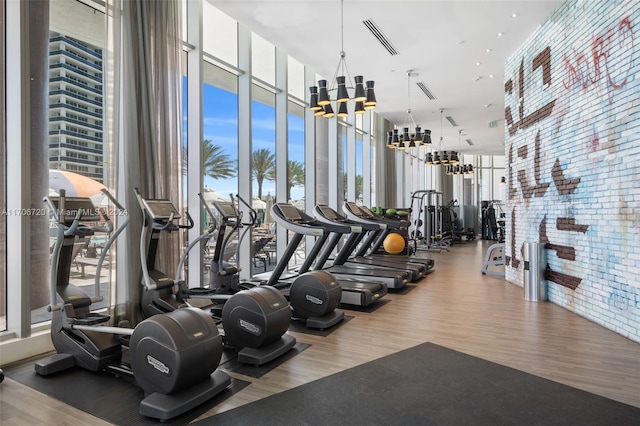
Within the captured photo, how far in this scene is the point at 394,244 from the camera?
9.94 metres

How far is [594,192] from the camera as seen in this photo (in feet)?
16.0

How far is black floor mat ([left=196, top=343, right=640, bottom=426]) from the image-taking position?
8.57 feet

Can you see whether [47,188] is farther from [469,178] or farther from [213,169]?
[469,178]

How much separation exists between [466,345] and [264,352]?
1974 millimetres

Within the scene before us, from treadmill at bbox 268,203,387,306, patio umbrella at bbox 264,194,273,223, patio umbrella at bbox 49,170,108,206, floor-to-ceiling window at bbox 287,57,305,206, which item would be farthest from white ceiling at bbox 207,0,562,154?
patio umbrella at bbox 49,170,108,206

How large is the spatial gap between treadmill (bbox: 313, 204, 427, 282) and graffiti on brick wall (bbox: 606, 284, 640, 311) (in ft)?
9.84

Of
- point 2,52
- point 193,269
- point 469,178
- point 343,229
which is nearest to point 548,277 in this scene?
point 343,229

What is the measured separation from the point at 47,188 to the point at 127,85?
134 centimetres

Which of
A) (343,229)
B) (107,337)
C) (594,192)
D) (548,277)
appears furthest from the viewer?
(548,277)

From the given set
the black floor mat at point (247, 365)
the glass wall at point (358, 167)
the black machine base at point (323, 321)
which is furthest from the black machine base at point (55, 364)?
the glass wall at point (358, 167)

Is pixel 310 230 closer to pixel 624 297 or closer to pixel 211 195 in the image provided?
pixel 211 195

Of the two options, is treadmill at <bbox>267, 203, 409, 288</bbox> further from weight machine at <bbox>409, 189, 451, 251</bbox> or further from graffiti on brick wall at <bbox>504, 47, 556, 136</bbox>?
weight machine at <bbox>409, 189, 451, 251</bbox>

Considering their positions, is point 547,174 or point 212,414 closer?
point 212,414

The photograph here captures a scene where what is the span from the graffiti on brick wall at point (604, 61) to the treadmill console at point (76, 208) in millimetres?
5421
